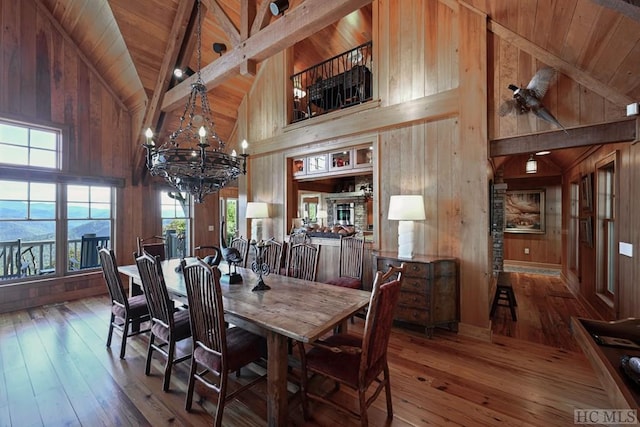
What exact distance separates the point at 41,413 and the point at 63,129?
181 inches

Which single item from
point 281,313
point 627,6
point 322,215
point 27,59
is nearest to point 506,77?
point 627,6

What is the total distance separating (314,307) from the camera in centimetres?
198

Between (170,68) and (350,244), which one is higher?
(170,68)

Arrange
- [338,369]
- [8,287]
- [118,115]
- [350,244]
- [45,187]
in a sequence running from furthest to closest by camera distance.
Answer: [118,115], [45,187], [8,287], [350,244], [338,369]

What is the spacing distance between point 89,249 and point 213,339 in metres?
4.78

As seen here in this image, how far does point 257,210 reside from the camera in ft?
16.3

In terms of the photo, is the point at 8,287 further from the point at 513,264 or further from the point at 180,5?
the point at 513,264

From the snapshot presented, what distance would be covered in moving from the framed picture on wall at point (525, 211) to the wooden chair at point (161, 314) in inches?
305

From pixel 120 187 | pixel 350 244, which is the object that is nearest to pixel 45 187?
pixel 120 187

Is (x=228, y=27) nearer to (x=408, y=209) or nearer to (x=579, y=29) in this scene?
(x=408, y=209)

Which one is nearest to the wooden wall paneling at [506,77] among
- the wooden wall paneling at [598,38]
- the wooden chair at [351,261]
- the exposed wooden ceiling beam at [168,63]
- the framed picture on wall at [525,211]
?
the wooden wall paneling at [598,38]

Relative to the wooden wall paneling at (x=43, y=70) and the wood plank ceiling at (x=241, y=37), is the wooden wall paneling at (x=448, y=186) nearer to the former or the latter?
the wood plank ceiling at (x=241, y=37)

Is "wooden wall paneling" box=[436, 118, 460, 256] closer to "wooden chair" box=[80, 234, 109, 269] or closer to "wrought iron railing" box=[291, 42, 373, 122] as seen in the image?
"wrought iron railing" box=[291, 42, 373, 122]

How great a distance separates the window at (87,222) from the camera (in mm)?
4742
